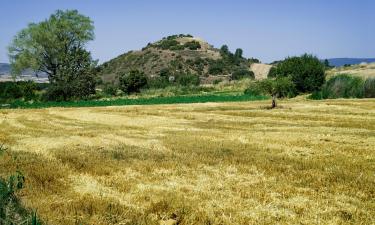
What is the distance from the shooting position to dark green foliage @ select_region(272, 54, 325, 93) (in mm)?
81062

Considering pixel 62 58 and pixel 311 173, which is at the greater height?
pixel 62 58

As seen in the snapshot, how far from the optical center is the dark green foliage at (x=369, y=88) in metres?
59.9

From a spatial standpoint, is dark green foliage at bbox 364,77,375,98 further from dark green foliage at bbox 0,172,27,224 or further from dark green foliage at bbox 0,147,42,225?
dark green foliage at bbox 0,172,27,224

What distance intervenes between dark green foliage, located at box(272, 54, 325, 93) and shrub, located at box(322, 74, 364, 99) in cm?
1332

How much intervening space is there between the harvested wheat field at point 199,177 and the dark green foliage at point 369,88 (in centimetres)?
3781

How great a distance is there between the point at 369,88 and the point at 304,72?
2122 centimetres

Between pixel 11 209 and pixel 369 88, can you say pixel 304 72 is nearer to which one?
pixel 369 88

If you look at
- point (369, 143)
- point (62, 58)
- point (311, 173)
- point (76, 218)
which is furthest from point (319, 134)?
point (62, 58)

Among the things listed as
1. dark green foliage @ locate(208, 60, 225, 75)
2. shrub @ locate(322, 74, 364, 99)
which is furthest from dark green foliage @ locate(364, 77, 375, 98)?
dark green foliage @ locate(208, 60, 225, 75)

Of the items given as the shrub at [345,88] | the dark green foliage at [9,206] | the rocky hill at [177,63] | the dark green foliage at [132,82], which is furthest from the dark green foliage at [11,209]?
the rocky hill at [177,63]

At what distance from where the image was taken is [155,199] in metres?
11.4

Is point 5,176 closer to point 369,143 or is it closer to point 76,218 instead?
point 76,218

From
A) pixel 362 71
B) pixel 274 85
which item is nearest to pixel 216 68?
pixel 362 71

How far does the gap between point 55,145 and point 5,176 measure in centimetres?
750
